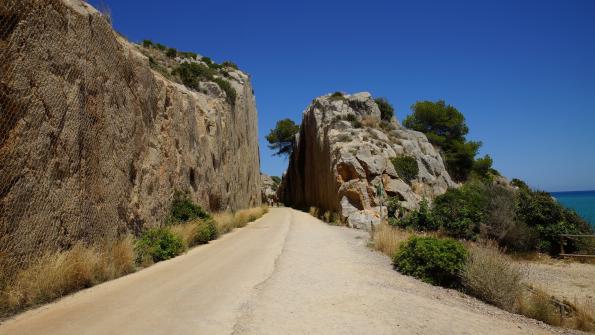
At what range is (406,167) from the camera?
1164 inches

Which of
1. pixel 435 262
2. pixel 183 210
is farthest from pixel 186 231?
pixel 435 262

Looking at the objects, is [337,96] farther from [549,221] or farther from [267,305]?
[267,305]

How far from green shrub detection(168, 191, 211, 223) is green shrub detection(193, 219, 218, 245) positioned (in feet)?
1.94

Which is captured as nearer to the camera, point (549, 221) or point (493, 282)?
point (493, 282)

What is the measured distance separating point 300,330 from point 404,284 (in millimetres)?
4560

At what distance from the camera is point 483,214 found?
67.7 ft

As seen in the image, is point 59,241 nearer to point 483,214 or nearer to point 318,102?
point 483,214

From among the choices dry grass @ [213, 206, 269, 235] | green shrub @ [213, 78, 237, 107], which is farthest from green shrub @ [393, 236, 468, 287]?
green shrub @ [213, 78, 237, 107]

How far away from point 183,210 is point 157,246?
14.8 feet

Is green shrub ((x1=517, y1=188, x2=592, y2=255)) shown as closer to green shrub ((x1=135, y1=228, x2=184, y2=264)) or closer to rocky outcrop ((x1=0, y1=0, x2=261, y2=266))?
green shrub ((x1=135, y1=228, x2=184, y2=264))

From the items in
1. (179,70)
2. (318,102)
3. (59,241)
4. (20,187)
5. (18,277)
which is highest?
(318,102)

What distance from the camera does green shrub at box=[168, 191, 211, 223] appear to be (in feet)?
54.2

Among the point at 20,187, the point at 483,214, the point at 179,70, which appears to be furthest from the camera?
the point at 179,70

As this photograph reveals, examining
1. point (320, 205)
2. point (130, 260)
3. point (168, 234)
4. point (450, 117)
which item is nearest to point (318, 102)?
point (320, 205)
